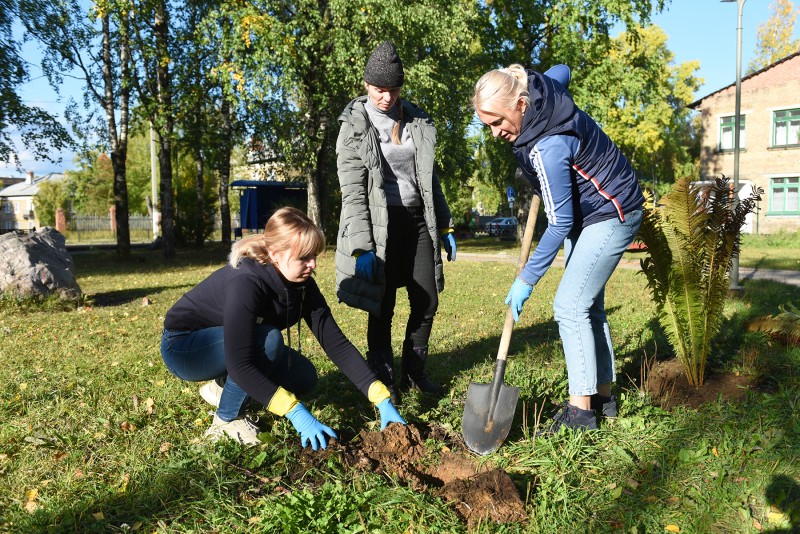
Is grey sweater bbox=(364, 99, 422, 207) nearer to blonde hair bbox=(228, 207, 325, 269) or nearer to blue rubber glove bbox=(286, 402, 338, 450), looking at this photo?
blonde hair bbox=(228, 207, 325, 269)

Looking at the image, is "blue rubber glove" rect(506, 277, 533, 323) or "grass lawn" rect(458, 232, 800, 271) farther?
"grass lawn" rect(458, 232, 800, 271)

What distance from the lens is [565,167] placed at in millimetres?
3027

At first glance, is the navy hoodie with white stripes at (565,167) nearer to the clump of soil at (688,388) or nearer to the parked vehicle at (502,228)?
the clump of soil at (688,388)

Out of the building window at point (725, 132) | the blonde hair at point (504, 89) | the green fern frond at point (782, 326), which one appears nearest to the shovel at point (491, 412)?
the blonde hair at point (504, 89)

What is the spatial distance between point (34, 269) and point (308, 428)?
7099mm

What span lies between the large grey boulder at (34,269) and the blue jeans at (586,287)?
7439 mm

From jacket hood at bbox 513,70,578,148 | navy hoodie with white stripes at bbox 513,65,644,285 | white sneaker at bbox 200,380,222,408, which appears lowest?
white sneaker at bbox 200,380,222,408

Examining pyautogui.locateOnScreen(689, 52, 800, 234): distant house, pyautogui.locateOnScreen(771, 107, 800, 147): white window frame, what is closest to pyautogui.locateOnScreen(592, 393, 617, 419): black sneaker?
pyautogui.locateOnScreen(689, 52, 800, 234): distant house

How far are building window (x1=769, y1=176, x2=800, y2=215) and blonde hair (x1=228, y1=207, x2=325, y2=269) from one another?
31575 millimetres

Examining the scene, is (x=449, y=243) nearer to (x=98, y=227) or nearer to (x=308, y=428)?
(x=308, y=428)

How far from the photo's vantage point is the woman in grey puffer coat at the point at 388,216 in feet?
12.5

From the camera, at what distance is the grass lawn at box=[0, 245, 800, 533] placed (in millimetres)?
2525

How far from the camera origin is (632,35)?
782 inches

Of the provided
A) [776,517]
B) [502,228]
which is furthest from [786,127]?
[776,517]
